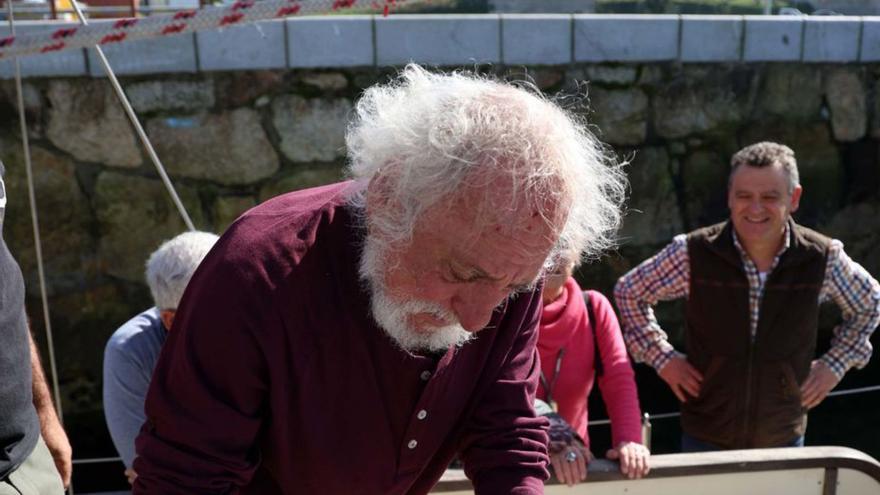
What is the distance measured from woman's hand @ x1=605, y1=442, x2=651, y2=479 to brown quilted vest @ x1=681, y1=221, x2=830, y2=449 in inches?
35.8

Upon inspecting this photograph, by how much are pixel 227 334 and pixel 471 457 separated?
54cm

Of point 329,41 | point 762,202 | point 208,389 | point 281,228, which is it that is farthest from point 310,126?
point 208,389

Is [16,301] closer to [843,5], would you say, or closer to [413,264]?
[413,264]

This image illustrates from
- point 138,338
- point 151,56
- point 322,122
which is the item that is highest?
point 151,56

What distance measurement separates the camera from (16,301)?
1743mm

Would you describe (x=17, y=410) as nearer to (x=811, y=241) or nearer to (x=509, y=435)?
(x=509, y=435)

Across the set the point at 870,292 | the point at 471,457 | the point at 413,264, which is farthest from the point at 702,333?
the point at 413,264

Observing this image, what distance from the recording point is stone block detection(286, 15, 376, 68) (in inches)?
159

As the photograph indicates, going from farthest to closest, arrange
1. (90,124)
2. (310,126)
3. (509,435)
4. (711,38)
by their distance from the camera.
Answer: (711,38)
(310,126)
(90,124)
(509,435)

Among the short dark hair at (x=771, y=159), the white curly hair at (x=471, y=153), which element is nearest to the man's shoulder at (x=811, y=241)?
the short dark hair at (x=771, y=159)

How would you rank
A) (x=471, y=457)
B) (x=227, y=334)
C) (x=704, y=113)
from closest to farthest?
(x=227, y=334)
(x=471, y=457)
(x=704, y=113)

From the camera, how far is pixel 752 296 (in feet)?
9.20

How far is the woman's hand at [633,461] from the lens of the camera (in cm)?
199

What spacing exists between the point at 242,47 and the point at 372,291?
2.96m
